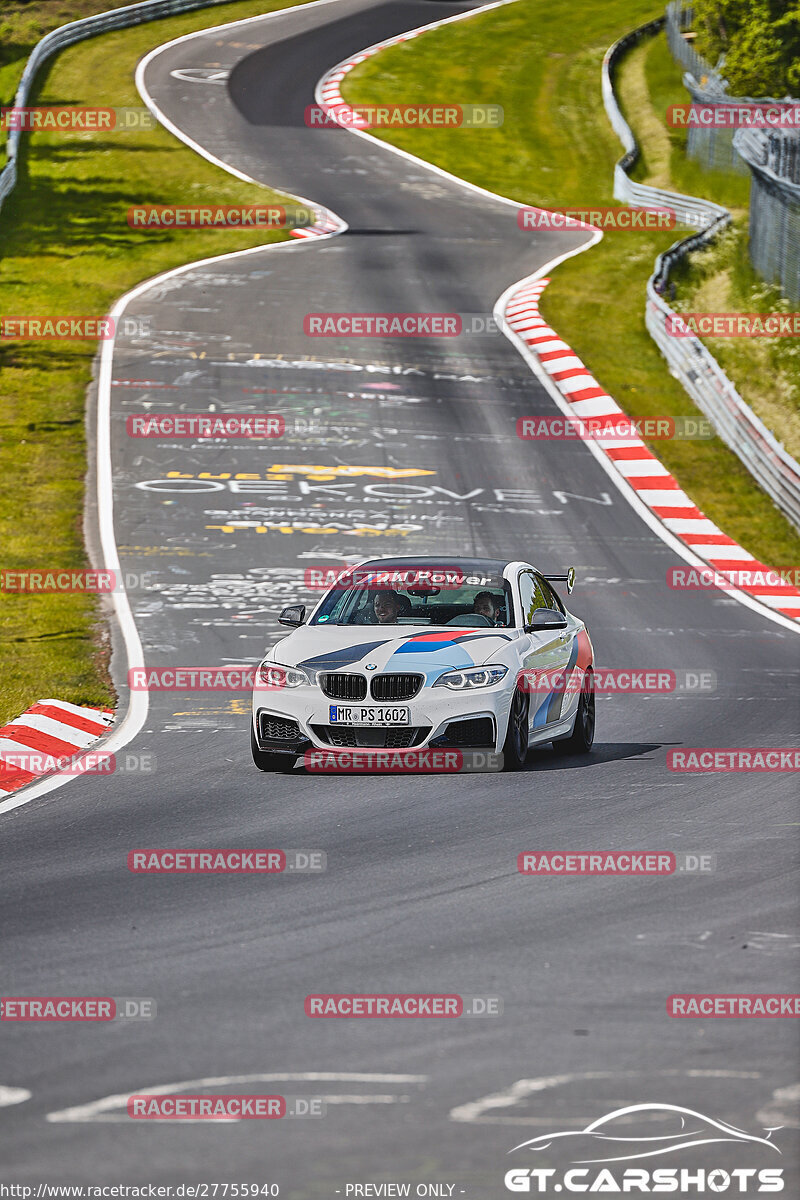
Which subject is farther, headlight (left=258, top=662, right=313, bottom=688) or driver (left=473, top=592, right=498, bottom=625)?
driver (left=473, top=592, right=498, bottom=625)

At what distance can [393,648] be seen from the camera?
463 inches

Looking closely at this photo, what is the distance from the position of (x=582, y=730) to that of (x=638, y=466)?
1516 cm

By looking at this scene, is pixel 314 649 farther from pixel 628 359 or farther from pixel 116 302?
pixel 116 302

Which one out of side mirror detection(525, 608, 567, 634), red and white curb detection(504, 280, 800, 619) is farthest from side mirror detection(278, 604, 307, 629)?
red and white curb detection(504, 280, 800, 619)

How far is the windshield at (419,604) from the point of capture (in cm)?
1252

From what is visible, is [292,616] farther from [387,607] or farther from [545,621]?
[545,621]

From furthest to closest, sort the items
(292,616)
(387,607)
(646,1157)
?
(387,607), (292,616), (646,1157)

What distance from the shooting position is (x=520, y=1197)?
516 centimetres

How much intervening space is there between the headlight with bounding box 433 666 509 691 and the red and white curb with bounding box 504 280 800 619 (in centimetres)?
1005

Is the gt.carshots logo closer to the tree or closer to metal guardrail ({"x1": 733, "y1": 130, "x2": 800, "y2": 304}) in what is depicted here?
metal guardrail ({"x1": 733, "y1": 130, "x2": 800, "y2": 304})

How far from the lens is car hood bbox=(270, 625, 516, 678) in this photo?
1159cm

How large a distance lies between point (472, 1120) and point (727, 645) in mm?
13652

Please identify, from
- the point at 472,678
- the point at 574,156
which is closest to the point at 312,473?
the point at 472,678

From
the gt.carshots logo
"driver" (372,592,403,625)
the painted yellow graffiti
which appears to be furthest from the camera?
the painted yellow graffiti
